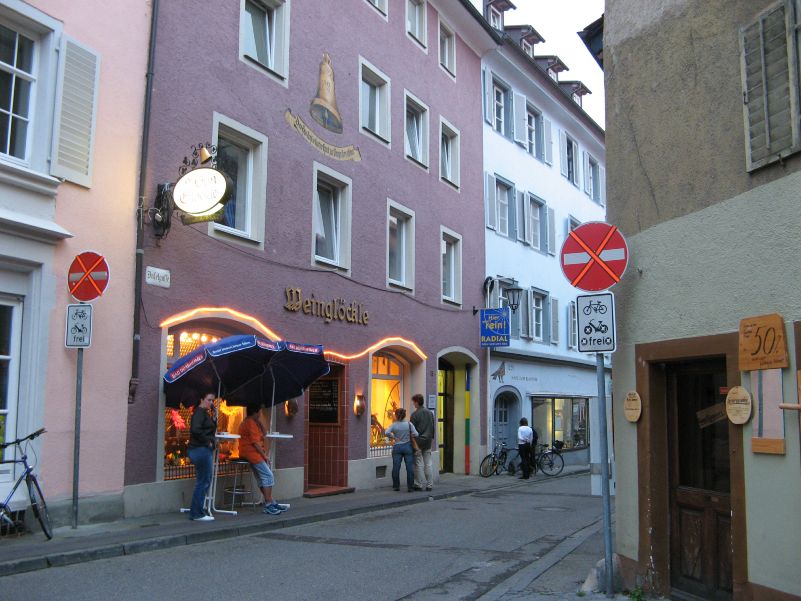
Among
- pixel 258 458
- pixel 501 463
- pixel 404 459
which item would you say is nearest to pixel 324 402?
pixel 404 459

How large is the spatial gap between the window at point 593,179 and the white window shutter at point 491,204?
10.0m

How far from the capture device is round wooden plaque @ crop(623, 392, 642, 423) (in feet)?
24.3

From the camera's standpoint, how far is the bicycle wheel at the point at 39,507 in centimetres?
934

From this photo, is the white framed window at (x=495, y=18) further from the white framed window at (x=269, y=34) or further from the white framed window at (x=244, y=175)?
the white framed window at (x=244, y=175)

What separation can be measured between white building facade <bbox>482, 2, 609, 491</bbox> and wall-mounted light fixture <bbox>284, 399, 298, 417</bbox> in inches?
375

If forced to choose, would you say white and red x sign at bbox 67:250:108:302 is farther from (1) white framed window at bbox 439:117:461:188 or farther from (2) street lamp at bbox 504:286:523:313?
(2) street lamp at bbox 504:286:523:313

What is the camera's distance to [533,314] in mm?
27797

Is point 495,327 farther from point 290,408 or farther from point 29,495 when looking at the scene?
point 29,495

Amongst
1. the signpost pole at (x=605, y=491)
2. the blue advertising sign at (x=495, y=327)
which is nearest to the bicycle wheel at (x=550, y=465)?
the blue advertising sign at (x=495, y=327)

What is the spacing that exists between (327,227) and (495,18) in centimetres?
1602

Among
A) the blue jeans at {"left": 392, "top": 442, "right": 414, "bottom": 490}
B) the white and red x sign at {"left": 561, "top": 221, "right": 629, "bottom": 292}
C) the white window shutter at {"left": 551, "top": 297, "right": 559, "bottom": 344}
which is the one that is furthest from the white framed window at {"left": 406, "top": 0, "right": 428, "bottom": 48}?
the white and red x sign at {"left": 561, "top": 221, "right": 629, "bottom": 292}

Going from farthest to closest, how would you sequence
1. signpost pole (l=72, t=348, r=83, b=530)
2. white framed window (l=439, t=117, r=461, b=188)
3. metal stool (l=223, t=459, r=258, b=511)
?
white framed window (l=439, t=117, r=461, b=188) → metal stool (l=223, t=459, r=258, b=511) → signpost pole (l=72, t=348, r=83, b=530)

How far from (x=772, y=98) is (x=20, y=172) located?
8214 millimetres

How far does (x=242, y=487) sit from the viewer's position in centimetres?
1375
